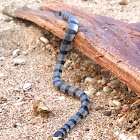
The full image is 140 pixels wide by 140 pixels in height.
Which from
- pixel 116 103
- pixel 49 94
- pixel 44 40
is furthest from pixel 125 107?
pixel 44 40

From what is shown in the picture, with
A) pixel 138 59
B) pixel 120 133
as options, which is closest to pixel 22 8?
pixel 138 59

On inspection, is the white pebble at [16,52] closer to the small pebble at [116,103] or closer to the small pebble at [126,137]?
the small pebble at [116,103]

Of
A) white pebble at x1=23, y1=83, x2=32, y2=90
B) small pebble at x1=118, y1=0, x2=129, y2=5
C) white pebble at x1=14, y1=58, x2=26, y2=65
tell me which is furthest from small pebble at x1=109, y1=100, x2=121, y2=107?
small pebble at x1=118, y1=0, x2=129, y2=5

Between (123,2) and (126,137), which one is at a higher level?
(123,2)

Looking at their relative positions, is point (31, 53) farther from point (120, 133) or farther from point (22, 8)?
point (120, 133)

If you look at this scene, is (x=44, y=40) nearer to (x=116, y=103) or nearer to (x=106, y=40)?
(x=106, y=40)

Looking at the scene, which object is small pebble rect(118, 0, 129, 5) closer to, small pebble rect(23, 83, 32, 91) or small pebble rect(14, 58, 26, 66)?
small pebble rect(14, 58, 26, 66)

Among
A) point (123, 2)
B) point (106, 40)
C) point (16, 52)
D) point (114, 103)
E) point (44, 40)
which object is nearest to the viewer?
point (114, 103)
